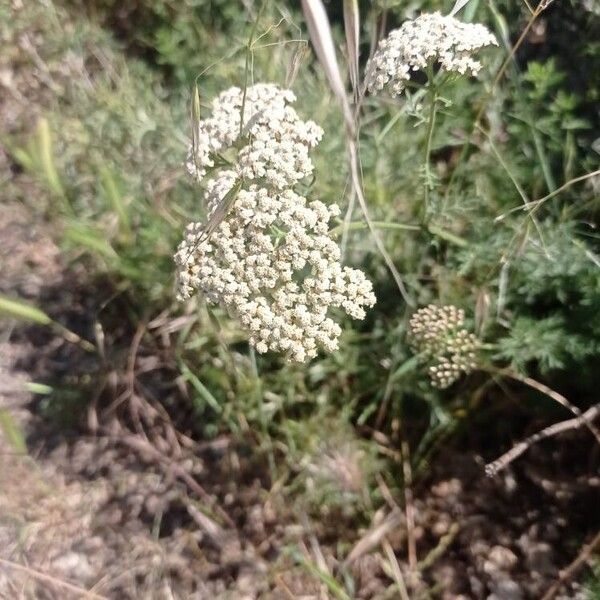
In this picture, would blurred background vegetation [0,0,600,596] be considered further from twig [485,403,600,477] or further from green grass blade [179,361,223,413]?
twig [485,403,600,477]

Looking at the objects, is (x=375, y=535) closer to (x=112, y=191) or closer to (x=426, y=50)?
(x=112, y=191)

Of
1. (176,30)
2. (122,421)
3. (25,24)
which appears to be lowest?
(122,421)

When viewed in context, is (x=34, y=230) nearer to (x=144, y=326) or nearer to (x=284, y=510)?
(x=144, y=326)

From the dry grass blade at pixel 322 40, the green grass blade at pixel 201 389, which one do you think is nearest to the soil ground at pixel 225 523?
the green grass blade at pixel 201 389

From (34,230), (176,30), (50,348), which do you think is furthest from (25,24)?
(50,348)

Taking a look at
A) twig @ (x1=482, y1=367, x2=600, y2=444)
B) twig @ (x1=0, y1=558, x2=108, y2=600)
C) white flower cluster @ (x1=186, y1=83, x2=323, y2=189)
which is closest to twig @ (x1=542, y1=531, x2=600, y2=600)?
twig @ (x1=482, y1=367, x2=600, y2=444)

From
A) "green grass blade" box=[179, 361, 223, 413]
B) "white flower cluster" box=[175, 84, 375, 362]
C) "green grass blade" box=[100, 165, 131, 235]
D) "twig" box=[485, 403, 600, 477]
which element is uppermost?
"green grass blade" box=[100, 165, 131, 235]

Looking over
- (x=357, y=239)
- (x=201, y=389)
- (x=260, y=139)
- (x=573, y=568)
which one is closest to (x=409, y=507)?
(x=573, y=568)
